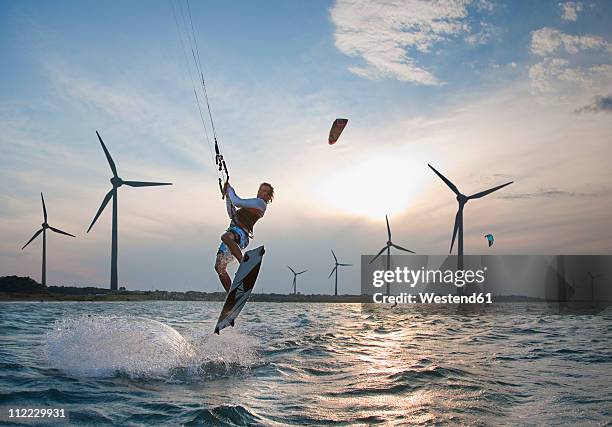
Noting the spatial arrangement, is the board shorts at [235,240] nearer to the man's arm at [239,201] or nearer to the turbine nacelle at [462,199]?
the man's arm at [239,201]

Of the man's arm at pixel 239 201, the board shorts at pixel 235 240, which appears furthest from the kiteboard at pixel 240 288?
the man's arm at pixel 239 201

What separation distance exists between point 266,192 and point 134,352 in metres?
5.24

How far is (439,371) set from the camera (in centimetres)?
1197

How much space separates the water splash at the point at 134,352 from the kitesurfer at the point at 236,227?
190 centimetres

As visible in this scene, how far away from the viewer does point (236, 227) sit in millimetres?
13781

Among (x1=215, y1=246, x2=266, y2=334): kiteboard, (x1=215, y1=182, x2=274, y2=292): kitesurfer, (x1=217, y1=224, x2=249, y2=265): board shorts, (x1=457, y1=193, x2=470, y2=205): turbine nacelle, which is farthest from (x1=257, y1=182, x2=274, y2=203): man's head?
(x1=457, y1=193, x2=470, y2=205): turbine nacelle

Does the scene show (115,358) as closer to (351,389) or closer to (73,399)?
(73,399)

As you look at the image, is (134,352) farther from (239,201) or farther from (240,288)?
(239,201)

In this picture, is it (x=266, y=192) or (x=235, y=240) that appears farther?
(x=266, y=192)

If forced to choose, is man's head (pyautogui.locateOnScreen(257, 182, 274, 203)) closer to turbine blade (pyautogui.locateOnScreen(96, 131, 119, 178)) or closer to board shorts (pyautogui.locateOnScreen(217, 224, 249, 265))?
board shorts (pyautogui.locateOnScreen(217, 224, 249, 265))

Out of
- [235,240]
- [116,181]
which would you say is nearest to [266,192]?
[235,240]

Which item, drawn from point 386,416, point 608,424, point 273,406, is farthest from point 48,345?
point 608,424

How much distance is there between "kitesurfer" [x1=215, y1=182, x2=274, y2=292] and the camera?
1356 cm

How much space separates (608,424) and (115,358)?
370 inches
